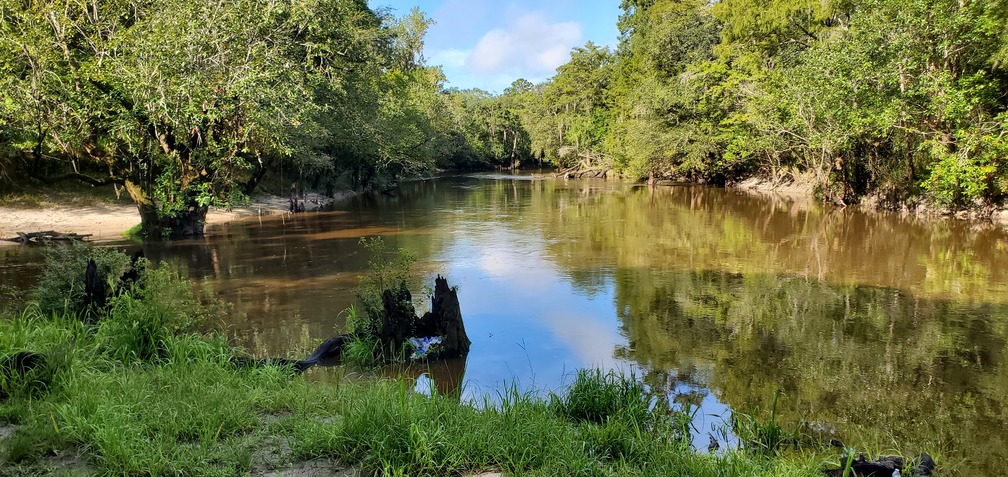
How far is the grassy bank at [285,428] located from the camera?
13.0 feet

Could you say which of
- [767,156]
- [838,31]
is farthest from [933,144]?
[767,156]

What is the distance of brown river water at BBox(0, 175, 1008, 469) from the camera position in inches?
271

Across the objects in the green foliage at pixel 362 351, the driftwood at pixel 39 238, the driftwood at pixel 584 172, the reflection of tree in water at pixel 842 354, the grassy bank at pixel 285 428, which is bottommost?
the reflection of tree in water at pixel 842 354

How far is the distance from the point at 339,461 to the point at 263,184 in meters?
30.0

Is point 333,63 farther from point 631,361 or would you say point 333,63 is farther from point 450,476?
point 450,476

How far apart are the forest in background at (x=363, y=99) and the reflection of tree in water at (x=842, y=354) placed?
11295 millimetres

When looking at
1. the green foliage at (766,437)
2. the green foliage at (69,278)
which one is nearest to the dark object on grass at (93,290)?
the green foliage at (69,278)

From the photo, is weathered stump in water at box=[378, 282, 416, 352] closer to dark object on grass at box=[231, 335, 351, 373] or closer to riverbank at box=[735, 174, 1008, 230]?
dark object on grass at box=[231, 335, 351, 373]

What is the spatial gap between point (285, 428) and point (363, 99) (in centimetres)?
2463

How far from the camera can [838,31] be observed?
2622cm

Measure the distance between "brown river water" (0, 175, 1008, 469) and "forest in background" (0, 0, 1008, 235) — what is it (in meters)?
2.70

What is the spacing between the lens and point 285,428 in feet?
15.1

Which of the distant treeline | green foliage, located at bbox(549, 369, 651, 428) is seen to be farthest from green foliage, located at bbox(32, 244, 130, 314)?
the distant treeline

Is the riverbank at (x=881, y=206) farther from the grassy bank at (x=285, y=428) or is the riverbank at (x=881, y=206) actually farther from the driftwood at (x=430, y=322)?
the grassy bank at (x=285, y=428)
